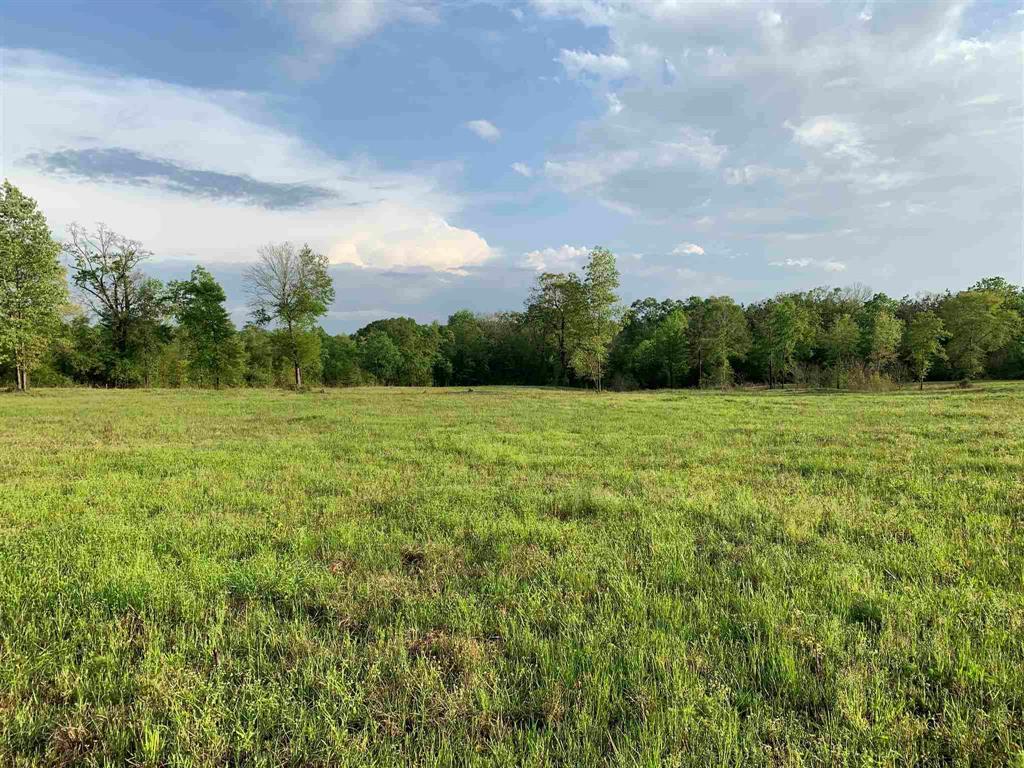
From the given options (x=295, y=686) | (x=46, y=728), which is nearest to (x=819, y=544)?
(x=295, y=686)

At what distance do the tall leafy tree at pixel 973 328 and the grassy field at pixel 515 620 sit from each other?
165 ft

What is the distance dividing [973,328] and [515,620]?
60563mm

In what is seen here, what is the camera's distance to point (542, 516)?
649cm

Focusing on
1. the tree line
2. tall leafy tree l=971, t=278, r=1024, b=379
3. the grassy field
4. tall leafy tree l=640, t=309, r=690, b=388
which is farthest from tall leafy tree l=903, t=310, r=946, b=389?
the grassy field

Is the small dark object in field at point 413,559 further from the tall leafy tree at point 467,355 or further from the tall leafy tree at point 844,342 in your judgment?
the tall leafy tree at point 467,355

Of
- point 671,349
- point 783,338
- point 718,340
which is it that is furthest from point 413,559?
point 671,349

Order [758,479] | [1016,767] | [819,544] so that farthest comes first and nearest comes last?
[758,479]
[819,544]
[1016,767]

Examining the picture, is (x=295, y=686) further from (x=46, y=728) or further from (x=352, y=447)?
(x=352, y=447)

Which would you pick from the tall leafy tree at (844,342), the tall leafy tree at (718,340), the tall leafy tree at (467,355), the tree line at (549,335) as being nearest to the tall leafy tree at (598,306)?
the tree line at (549,335)

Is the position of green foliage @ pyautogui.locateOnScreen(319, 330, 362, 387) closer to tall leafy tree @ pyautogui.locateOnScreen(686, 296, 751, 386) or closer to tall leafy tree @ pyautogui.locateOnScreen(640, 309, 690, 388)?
tall leafy tree @ pyautogui.locateOnScreen(640, 309, 690, 388)

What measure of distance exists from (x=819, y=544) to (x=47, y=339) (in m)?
49.7

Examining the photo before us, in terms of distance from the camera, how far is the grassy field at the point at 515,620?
104 inches

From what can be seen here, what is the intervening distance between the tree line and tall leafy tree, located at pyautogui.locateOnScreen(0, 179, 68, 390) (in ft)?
0.25

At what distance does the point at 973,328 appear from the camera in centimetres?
4525
